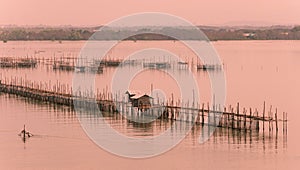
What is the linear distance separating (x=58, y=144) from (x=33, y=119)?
5316 mm

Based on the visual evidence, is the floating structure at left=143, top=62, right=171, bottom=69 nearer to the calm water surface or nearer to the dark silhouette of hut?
the calm water surface

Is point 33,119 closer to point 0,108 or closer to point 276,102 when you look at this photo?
point 0,108

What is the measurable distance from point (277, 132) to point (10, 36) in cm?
9784

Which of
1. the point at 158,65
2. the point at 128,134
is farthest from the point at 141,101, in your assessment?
the point at 158,65

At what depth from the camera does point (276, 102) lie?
30.5 metres

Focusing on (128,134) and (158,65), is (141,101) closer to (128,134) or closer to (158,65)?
(128,134)

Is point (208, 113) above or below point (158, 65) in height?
below

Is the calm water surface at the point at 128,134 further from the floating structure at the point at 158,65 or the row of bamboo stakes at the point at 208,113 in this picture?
the floating structure at the point at 158,65

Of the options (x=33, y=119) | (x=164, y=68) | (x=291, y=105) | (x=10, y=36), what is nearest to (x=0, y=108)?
(x=33, y=119)

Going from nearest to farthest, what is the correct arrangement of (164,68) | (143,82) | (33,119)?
1. (33,119)
2. (143,82)
3. (164,68)

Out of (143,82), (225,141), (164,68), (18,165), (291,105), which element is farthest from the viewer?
(164,68)

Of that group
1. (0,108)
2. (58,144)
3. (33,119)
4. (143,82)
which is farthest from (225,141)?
(143,82)

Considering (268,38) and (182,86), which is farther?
(268,38)

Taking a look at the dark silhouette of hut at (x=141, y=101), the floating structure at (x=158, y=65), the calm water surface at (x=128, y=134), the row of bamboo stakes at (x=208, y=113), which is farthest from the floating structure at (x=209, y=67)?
the dark silhouette of hut at (x=141, y=101)
